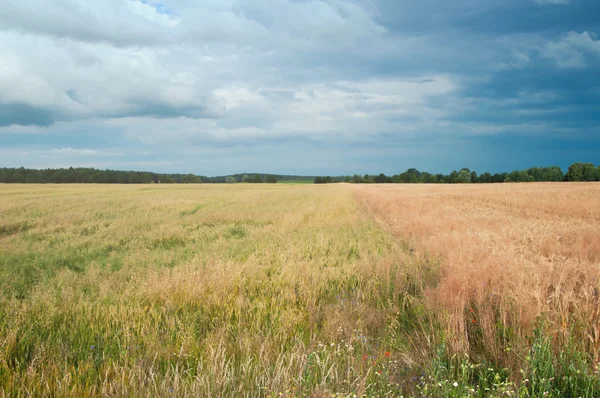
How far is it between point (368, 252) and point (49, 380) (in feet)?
22.8

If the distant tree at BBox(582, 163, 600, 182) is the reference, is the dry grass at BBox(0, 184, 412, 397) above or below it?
below

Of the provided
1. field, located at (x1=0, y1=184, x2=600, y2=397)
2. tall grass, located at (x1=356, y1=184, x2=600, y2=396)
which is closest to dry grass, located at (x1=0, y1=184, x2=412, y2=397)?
field, located at (x1=0, y1=184, x2=600, y2=397)

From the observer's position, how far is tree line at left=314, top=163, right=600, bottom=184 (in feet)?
298

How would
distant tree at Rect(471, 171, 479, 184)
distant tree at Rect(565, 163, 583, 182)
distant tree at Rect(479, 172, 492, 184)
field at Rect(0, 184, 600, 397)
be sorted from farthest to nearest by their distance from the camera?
distant tree at Rect(471, 171, 479, 184) → distant tree at Rect(479, 172, 492, 184) → distant tree at Rect(565, 163, 583, 182) → field at Rect(0, 184, 600, 397)

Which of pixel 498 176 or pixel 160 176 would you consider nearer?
pixel 498 176

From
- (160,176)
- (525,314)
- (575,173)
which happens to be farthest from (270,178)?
(525,314)

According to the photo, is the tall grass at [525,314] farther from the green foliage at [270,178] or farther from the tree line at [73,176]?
the green foliage at [270,178]

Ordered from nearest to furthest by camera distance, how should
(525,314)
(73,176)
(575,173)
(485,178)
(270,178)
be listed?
(525,314) < (575,173) < (73,176) < (485,178) < (270,178)

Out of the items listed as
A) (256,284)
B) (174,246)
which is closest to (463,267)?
(256,284)

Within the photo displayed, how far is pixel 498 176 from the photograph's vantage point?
12094 centimetres

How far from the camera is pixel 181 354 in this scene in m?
3.29

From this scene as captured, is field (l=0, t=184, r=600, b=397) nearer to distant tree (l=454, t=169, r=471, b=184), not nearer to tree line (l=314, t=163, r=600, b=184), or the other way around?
tree line (l=314, t=163, r=600, b=184)

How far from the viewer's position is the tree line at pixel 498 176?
298ft

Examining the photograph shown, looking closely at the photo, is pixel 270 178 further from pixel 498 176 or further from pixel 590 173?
pixel 590 173
